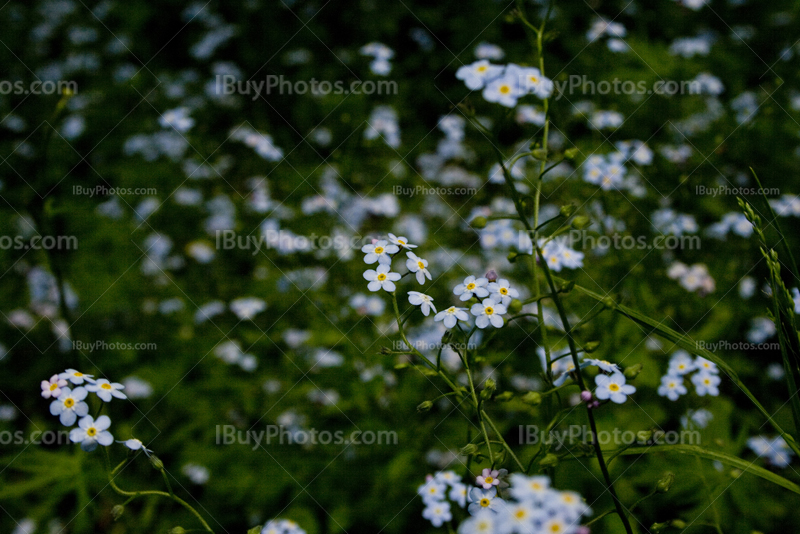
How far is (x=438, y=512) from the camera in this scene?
6.92 ft

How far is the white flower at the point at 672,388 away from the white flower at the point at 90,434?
217cm

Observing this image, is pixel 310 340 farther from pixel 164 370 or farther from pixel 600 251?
pixel 600 251

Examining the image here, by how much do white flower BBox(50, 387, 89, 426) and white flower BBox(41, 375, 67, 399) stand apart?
0.02 meters

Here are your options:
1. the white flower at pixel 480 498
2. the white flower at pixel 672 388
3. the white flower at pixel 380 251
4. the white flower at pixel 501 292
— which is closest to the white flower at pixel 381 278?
the white flower at pixel 380 251

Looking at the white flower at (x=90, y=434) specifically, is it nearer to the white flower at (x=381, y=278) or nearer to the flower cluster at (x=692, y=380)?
the white flower at (x=381, y=278)

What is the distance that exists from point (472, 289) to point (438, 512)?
0.86m

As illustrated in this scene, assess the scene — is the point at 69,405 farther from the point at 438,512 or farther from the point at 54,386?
the point at 438,512

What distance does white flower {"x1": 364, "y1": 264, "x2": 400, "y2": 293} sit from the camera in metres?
2.03

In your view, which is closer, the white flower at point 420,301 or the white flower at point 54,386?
the white flower at point 54,386

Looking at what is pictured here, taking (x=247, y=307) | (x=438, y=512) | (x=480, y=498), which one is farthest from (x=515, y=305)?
(x=247, y=307)

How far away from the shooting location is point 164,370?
14.1ft

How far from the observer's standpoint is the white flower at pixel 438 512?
2.08 metres

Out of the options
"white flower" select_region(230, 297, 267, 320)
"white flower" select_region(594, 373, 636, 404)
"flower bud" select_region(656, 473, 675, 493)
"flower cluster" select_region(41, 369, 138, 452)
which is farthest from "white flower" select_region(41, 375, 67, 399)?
"white flower" select_region(230, 297, 267, 320)

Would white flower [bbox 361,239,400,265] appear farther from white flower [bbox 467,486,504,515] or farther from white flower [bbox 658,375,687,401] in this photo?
white flower [bbox 658,375,687,401]
